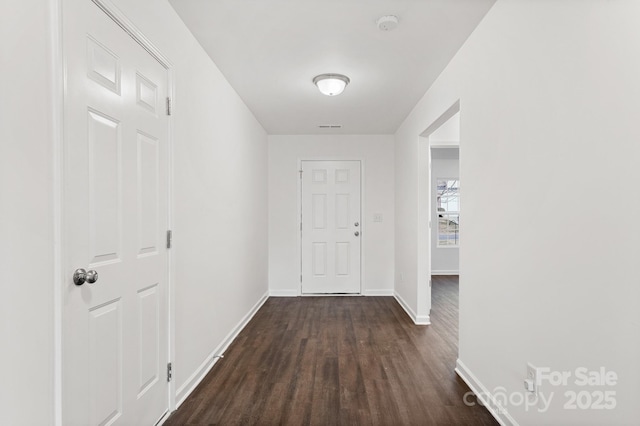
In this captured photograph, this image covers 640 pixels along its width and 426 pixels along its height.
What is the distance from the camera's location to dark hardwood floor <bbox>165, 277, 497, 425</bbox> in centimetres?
208

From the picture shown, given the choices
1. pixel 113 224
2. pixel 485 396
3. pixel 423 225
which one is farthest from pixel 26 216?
pixel 423 225

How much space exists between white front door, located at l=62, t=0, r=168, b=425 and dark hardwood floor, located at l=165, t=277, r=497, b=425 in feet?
1.74

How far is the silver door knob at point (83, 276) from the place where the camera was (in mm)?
1308

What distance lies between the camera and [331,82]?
312 cm

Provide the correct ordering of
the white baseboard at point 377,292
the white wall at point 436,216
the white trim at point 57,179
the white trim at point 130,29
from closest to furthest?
the white trim at point 57,179 → the white trim at point 130,29 → the white baseboard at point 377,292 → the white wall at point 436,216

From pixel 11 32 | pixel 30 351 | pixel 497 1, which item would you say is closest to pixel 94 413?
pixel 30 351

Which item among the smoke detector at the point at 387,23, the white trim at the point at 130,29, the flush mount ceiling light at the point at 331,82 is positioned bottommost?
the white trim at the point at 130,29

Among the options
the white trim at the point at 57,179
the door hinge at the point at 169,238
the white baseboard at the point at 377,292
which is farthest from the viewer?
the white baseboard at the point at 377,292

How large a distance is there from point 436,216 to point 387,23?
5555mm

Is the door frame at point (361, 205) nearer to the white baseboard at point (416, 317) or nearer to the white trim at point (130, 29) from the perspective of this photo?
the white baseboard at point (416, 317)

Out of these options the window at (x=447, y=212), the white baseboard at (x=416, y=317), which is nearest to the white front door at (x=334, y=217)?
the white baseboard at (x=416, y=317)

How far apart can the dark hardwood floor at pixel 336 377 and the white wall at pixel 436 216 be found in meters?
3.20

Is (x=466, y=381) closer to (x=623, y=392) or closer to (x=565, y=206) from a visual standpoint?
(x=623, y=392)

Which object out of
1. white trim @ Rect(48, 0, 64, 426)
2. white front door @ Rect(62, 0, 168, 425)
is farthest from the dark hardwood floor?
white trim @ Rect(48, 0, 64, 426)
